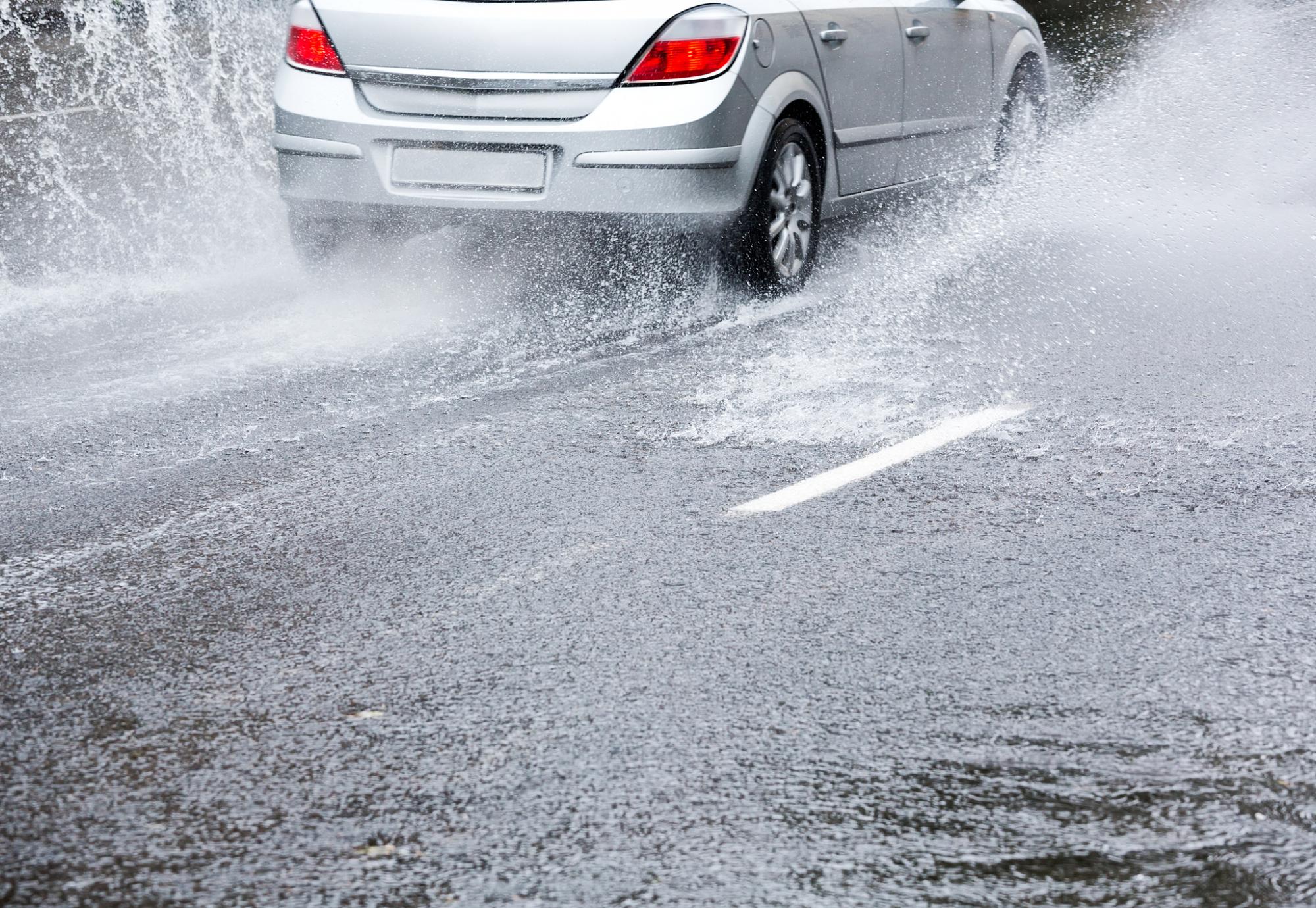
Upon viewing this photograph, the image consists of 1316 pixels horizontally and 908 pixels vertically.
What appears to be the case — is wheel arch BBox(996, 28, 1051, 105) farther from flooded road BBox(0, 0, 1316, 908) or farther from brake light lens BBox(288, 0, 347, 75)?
brake light lens BBox(288, 0, 347, 75)

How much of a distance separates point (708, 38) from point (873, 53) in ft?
4.39

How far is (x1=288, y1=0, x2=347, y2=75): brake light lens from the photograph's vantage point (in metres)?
6.77

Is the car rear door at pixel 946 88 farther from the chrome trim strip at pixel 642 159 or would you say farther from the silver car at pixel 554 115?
the chrome trim strip at pixel 642 159

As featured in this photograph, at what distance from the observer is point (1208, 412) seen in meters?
5.44

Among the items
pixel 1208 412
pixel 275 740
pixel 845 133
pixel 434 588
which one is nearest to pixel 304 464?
pixel 434 588

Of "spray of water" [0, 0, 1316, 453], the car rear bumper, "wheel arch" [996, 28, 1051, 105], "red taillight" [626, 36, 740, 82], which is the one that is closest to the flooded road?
"spray of water" [0, 0, 1316, 453]

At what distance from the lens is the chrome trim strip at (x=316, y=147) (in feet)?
22.0

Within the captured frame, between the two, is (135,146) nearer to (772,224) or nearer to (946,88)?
(946,88)

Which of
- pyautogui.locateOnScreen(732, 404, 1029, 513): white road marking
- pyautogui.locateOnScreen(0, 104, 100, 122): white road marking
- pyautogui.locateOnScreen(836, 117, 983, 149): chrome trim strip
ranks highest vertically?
pyautogui.locateOnScreen(0, 104, 100, 122): white road marking

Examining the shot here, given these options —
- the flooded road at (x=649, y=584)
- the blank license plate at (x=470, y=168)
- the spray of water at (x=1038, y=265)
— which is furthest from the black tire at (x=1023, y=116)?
the blank license plate at (x=470, y=168)

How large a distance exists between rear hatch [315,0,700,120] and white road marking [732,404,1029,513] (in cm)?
207

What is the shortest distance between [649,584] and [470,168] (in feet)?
9.97

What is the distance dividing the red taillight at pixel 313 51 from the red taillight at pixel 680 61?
122cm

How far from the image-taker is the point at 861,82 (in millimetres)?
7523
